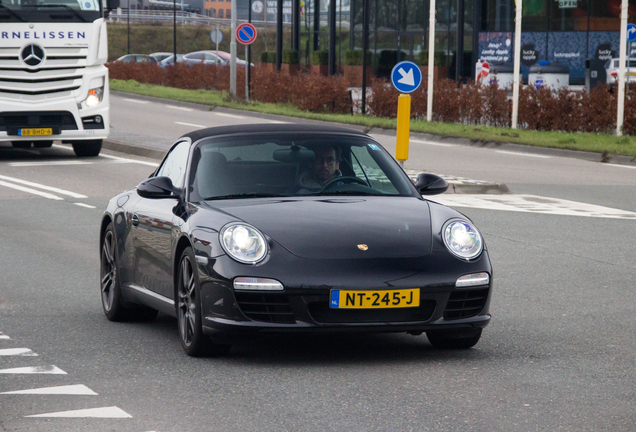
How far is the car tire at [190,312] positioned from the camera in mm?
6164

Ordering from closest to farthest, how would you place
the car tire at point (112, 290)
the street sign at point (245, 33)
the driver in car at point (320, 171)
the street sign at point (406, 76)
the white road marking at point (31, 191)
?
the driver in car at point (320, 171) → the car tire at point (112, 290) → the white road marking at point (31, 191) → the street sign at point (406, 76) → the street sign at point (245, 33)

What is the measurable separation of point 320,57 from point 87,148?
128ft

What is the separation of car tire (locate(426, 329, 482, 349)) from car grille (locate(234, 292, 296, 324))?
0.90m

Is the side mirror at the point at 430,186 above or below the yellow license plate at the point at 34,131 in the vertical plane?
above

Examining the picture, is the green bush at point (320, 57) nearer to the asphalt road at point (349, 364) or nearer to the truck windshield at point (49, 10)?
the truck windshield at point (49, 10)

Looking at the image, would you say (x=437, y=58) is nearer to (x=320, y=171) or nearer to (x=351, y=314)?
(x=320, y=171)

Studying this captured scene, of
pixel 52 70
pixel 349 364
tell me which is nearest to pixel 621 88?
pixel 52 70

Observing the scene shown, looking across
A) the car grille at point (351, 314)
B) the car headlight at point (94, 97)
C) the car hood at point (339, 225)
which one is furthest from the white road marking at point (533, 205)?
the car grille at point (351, 314)

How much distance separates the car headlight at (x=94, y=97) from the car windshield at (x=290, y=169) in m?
14.5

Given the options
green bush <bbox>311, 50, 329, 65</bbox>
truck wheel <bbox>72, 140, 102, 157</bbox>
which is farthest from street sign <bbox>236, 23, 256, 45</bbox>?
green bush <bbox>311, 50, 329, 65</bbox>

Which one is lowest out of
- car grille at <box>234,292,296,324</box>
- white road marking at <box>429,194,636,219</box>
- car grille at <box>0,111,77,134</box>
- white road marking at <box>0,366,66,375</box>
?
white road marking at <box>429,194,636,219</box>

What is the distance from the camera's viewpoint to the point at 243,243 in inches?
237

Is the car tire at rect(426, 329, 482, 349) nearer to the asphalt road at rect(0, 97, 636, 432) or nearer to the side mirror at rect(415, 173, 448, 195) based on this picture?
the asphalt road at rect(0, 97, 636, 432)

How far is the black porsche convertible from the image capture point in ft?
19.4
